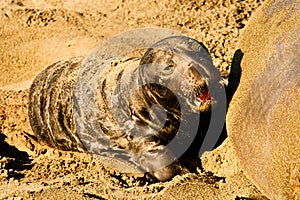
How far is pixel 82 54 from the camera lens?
6160 mm

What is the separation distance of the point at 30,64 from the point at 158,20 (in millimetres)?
1611

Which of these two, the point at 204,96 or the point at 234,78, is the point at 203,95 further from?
the point at 234,78

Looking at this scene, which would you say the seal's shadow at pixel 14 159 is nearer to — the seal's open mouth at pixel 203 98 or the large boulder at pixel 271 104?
the seal's open mouth at pixel 203 98

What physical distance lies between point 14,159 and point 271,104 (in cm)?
263

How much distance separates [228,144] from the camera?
3.98 m

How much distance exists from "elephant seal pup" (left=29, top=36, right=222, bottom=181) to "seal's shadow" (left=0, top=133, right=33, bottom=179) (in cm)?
29

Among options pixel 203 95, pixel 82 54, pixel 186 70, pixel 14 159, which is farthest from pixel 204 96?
pixel 82 54

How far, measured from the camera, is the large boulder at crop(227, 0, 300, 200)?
2.90m

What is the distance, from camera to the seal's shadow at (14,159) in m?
4.48

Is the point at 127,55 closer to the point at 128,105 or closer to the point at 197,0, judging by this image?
the point at 128,105

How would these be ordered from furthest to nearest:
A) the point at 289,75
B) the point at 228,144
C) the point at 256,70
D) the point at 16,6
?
the point at 16,6 < the point at 228,144 < the point at 256,70 < the point at 289,75

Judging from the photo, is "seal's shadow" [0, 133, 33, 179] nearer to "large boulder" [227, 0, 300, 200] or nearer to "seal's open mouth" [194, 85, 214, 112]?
"seal's open mouth" [194, 85, 214, 112]

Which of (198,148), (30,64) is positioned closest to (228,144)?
(198,148)

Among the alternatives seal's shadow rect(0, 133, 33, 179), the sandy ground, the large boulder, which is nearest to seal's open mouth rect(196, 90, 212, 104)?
the large boulder
